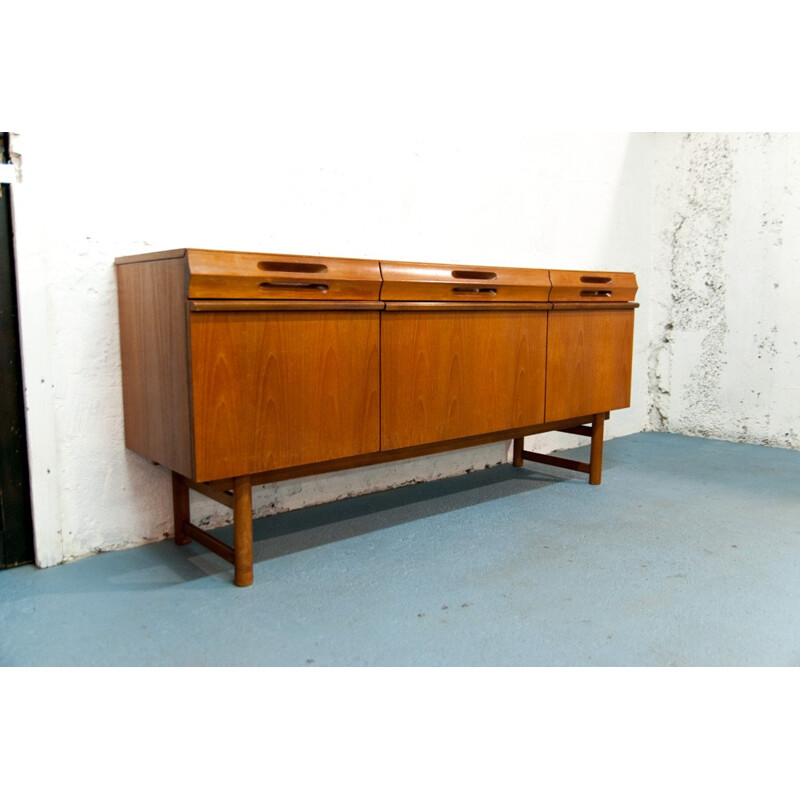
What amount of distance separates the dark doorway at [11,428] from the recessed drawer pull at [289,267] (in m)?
0.73

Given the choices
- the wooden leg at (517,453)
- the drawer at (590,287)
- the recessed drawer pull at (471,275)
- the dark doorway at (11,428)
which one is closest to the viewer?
the dark doorway at (11,428)

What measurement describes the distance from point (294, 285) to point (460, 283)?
2.00 feet

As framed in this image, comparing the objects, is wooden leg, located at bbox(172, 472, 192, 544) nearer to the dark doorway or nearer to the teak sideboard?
the teak sideboard

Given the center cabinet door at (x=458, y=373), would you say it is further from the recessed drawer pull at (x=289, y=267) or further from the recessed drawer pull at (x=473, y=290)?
the recessed drawer pull at (x=289, y=267)

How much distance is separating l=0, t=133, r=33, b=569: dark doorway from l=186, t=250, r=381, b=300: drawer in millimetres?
624

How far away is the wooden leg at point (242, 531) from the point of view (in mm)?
1847

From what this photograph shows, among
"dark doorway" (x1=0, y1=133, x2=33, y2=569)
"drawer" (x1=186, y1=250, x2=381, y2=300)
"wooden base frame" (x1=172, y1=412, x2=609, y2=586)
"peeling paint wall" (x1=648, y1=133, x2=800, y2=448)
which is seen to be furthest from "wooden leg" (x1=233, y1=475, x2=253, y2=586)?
"peeling paint wall" (x1=648, y1=133, x2=800, y2=448)

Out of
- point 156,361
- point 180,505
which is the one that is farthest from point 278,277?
point 180,505

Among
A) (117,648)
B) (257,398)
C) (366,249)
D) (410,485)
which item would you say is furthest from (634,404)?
(117,648)

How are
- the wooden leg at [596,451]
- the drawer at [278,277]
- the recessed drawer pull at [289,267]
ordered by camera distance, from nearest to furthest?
the drawer at [278,277], the recessed drawer pull at [289,267], the wooden leg at [596,451]

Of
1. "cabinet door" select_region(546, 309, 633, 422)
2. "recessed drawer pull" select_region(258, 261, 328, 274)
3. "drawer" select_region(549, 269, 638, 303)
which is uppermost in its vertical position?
"recessed drawer pull" select_region(258, 261, 328, 274)

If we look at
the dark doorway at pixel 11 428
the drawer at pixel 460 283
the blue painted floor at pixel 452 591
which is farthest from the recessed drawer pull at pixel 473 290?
the dark doorway at pixel 11 428

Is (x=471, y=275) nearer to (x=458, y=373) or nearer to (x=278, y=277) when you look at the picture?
(x=458, y=373)

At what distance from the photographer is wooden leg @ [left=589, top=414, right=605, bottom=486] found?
9.61 feet
